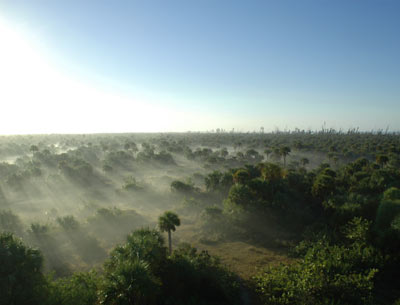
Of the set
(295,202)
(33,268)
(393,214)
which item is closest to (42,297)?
(33,268)

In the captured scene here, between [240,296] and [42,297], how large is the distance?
10569 mm

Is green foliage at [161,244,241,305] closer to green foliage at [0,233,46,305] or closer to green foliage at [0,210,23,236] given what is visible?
green foliage at [0,233,46,305]

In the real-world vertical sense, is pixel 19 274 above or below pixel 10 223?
above

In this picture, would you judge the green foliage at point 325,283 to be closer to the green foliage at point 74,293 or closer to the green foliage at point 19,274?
the green foliage at point 74,293

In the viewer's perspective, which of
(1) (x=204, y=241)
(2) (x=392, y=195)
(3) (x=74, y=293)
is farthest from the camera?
(1) (x=204, y=241)

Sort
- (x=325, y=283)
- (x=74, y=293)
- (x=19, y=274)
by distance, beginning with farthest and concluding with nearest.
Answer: (x=325, y=283), (x=74, y=293), (x=19, y=274)

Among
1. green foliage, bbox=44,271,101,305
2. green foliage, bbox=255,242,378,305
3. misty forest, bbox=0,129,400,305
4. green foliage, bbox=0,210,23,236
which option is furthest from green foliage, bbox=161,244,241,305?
green foliage, bbox=0,210,23,236

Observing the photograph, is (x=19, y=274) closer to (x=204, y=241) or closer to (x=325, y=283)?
(x=325, y=283)

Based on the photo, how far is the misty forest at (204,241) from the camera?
10375 millimetres

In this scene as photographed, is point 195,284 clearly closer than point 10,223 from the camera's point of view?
Yes

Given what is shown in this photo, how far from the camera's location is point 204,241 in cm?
2152

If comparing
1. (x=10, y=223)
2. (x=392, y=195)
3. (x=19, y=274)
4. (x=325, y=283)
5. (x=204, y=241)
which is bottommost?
(x=10, y=223)

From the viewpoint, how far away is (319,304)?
10516 mm

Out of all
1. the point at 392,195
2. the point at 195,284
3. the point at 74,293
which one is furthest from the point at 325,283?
the point at 392,195
